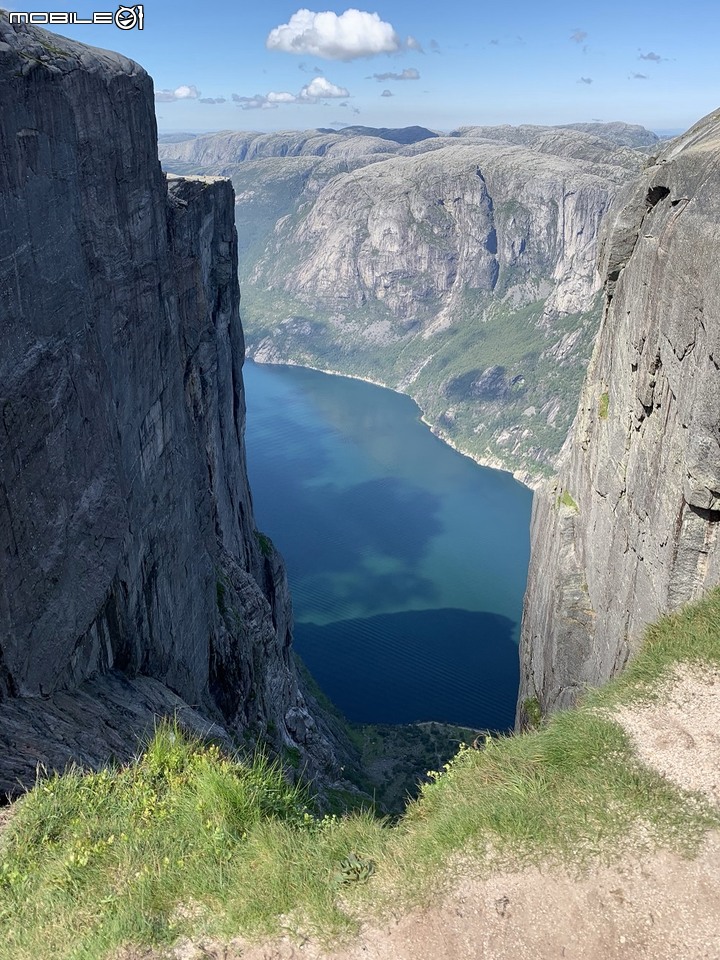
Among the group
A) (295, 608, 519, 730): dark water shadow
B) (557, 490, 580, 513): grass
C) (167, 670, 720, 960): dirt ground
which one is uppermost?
(167, 670, 720, 960): dirt ground

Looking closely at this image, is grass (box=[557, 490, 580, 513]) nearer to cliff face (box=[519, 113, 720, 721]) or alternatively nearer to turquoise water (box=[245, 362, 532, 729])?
cliff face (box=[519, 113, 720, 721])

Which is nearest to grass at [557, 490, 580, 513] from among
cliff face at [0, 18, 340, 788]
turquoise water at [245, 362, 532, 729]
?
cliff face at [0, 18, 340, 788]

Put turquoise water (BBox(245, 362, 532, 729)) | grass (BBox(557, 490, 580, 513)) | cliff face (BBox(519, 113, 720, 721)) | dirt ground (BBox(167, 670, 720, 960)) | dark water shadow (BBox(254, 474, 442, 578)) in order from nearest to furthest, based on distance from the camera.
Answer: dirt ground (BBox(167, 670, 720, 960))
cliff face (BBox(519, 113, 720, 721))
grass (BBox(557, 490, 580, 513))
turquoise water (BBox(245, 362, 532, 729))
dark water shadow (BBox(254, 474, 442, 578))

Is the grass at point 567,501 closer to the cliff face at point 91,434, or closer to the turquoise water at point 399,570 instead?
the cliff face at point 91,434

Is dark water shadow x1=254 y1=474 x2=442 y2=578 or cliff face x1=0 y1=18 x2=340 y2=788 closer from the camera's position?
cliff face x1=0 y1=18 x2=340 y2=788

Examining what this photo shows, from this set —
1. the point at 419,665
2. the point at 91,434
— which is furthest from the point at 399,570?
the point at 91,434

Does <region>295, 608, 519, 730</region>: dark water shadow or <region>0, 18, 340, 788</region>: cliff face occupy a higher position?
<region>0, 18, 340, 788</region>: cliff face
